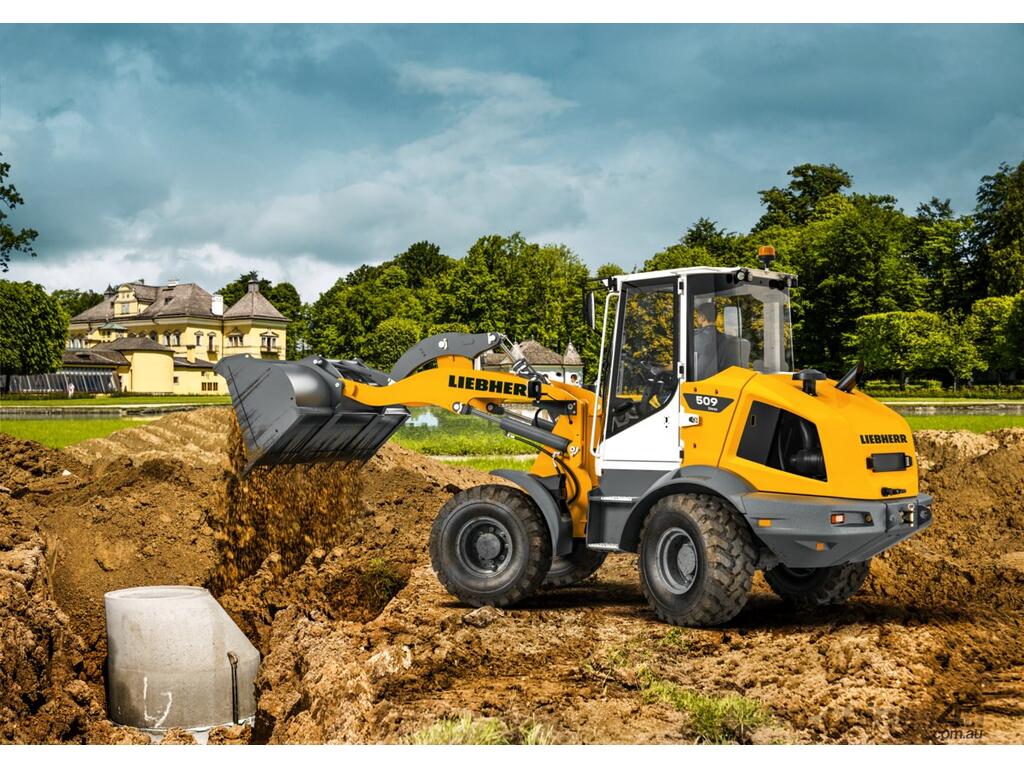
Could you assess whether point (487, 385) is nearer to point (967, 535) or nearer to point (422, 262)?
point (967, 535)

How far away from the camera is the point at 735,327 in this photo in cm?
892

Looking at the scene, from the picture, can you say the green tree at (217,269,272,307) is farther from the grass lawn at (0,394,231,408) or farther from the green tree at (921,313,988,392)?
the green tree at (921,313,988,392)

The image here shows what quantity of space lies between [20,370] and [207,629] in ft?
252

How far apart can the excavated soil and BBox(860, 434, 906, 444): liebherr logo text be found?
1441 millimetres

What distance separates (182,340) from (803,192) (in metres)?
50.6

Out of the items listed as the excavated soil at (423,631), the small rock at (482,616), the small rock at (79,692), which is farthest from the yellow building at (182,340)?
the small rock at (482,616)

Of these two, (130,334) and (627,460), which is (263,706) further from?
(130,334)

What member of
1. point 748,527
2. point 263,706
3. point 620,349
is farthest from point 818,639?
point 263,706

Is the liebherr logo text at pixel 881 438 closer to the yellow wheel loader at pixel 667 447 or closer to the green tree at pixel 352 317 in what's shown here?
the yellow wheel loader at pixel 667 447

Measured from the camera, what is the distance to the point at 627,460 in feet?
29.7

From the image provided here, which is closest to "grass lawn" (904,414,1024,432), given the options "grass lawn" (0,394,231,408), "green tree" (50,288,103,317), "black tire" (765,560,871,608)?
"black tire" (765,560,871,608)

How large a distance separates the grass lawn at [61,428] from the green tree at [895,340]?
2995 cm

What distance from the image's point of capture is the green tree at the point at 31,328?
76812mm

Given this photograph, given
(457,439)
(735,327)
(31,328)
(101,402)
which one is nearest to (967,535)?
(735,327)
